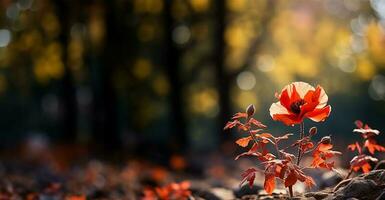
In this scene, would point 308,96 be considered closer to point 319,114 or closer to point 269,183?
point 319,114

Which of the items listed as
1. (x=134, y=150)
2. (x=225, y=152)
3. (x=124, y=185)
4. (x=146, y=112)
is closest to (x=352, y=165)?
(x=124, y=185)

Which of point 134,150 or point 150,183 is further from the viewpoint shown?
point 134,150

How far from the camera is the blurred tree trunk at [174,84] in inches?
754

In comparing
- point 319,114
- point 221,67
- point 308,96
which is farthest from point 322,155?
point 221,67

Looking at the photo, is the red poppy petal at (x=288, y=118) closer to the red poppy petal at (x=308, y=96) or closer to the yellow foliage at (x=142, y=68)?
the red poppy petal at (x=308, y=96)

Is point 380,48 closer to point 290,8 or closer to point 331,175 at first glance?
point 290,8

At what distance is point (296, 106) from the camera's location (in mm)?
4082

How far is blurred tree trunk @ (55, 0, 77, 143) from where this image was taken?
21.3m

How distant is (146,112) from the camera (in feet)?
83.1

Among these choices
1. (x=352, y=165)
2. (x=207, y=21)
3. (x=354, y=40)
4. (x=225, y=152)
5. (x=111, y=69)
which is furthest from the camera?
(x=354, y=40)

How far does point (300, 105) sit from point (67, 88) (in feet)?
62.4

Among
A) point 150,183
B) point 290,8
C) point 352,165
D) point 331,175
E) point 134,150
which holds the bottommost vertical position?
point 134,150

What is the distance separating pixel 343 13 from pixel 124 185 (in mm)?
15592

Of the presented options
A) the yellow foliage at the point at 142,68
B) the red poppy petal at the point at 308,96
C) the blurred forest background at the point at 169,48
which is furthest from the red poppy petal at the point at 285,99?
the yellow foliage at the point at 142,68
